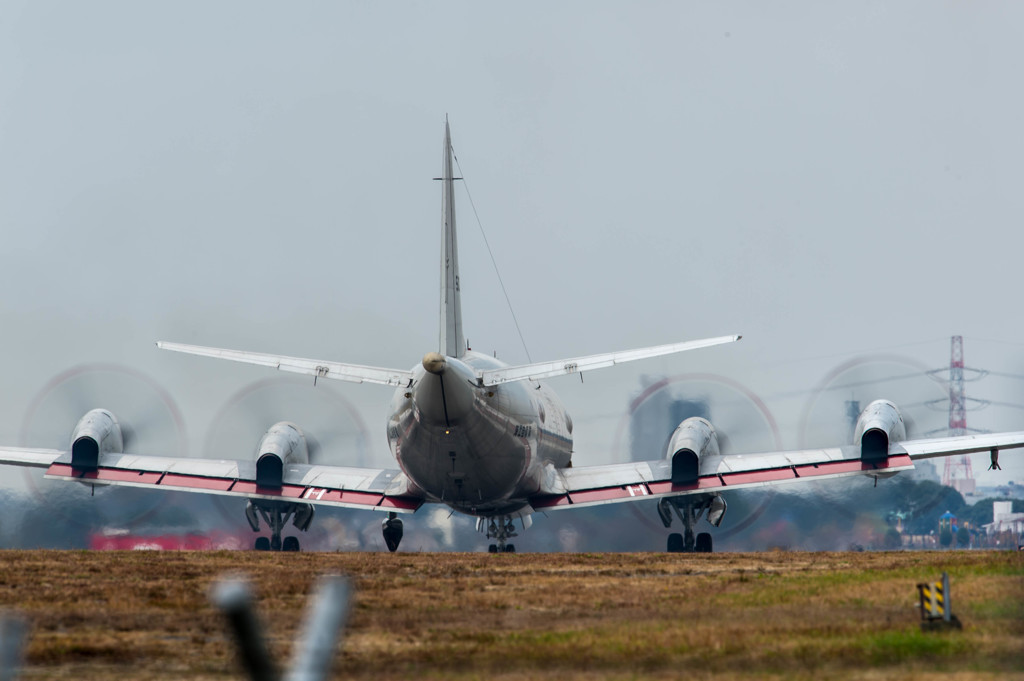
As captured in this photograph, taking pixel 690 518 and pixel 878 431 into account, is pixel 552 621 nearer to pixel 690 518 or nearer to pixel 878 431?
pixel 878 431

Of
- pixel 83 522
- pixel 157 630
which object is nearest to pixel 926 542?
pixel 83 522

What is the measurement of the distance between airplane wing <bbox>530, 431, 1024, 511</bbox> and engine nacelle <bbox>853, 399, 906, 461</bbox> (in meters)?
0.20

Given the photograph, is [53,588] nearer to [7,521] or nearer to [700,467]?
[700,467]

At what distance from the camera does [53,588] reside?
1838cm

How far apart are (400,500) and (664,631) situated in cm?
2601

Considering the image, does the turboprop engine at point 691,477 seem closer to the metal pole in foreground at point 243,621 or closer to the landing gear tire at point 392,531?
the landing gear tire at point 392,531

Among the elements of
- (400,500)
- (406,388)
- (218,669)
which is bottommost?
(218,669)

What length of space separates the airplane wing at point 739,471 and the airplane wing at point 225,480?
5102mm

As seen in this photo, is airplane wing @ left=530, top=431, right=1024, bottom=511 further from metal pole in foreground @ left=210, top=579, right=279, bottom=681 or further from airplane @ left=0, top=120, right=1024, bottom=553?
metal pole in foreground @ left=210, top=579, right=279, bottom=681

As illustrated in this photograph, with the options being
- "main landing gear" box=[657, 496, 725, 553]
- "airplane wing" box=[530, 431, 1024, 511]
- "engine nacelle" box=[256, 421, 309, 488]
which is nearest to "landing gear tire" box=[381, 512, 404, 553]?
"engine nacelle" box=[256, 421, 309, 488]

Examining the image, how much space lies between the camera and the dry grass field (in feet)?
37.9

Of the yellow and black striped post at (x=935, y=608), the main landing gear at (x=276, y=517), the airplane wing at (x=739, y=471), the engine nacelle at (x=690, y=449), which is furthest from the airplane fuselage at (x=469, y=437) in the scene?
the yellow and black striped post at (x=935, y=608)

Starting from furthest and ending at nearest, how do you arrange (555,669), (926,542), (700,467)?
(926,542)
(700,467)
(555,669)

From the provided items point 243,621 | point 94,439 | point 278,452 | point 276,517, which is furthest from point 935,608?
point 94,439
